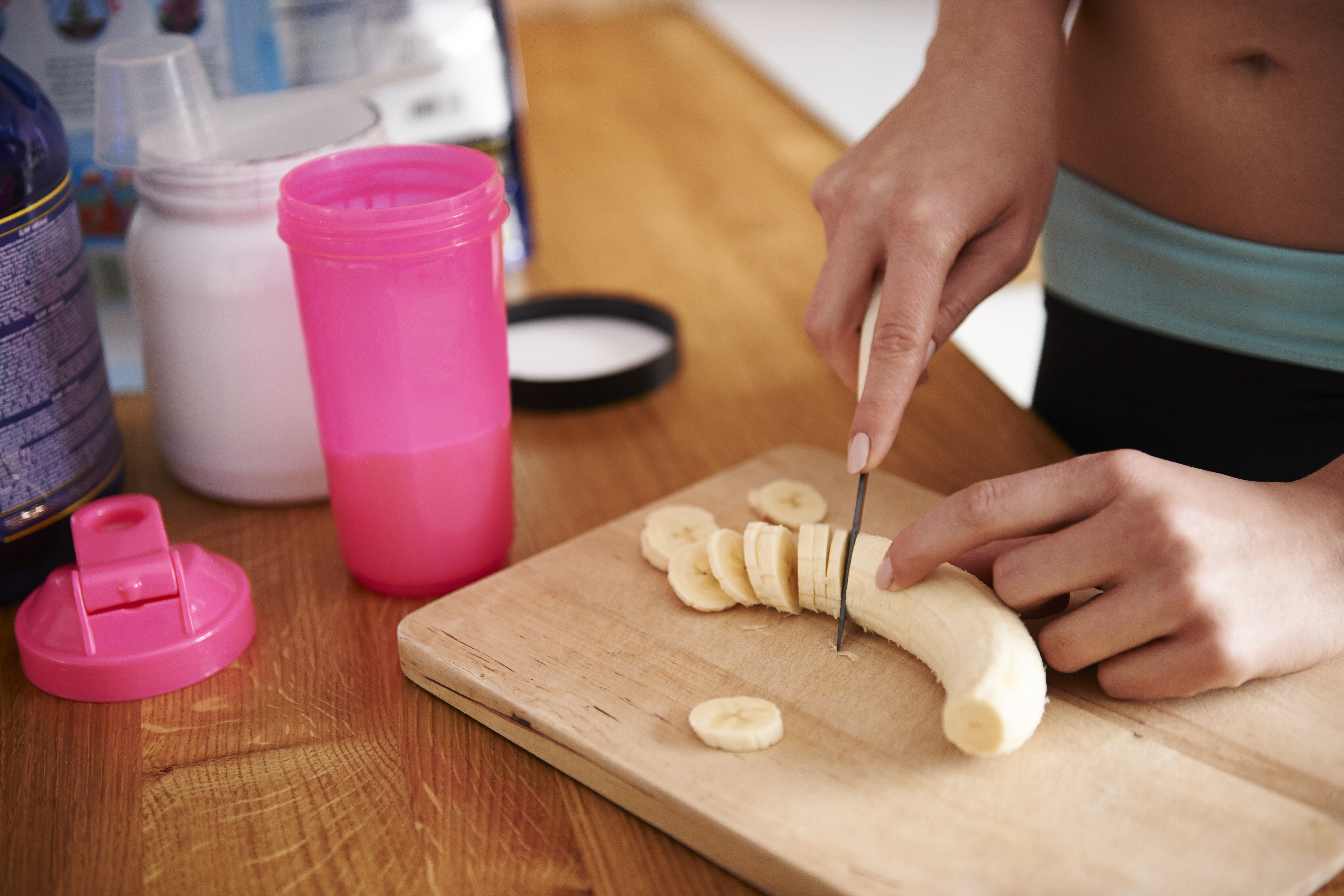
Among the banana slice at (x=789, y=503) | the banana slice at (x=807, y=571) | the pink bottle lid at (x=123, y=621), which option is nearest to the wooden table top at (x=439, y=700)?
the pink bottle lid at (x=123, y=621)

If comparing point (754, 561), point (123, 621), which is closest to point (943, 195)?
point (754, 561)

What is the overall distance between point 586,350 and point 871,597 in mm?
636

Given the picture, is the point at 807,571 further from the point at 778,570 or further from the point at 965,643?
the point at 965,643

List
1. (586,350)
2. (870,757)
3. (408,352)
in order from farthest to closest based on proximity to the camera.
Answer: (586,350)
(408,352)
(870,757)

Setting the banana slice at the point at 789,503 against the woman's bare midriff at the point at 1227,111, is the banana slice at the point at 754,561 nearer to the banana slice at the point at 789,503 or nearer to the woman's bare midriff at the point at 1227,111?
the banana slice at the point at 789,503

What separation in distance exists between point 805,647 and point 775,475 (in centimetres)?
28

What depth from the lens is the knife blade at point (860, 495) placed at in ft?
2.71

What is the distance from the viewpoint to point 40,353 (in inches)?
34.8

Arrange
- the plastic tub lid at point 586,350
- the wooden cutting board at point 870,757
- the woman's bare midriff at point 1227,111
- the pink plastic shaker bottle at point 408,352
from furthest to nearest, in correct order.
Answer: the plastic tub lid at point 586,350, the woman's bare midriff at point 1227,111, the pink plastic shaker bottle at point 408,352, the wooden cutting board at point 870,757

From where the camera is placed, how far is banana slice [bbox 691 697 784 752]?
2.36 ft

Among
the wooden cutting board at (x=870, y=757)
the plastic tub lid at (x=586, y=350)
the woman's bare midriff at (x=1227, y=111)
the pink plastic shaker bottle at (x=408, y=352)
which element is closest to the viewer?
the wooden cutting board at (x=870, y=757)

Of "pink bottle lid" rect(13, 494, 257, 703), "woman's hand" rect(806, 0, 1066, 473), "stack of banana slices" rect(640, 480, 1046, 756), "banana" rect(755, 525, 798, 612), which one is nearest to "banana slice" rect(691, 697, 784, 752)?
"stack of banana slices" rect(640, 480, 1046, 756)

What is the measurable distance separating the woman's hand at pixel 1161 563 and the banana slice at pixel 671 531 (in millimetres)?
215

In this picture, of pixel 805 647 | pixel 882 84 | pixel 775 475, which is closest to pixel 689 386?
pixel 775 475
